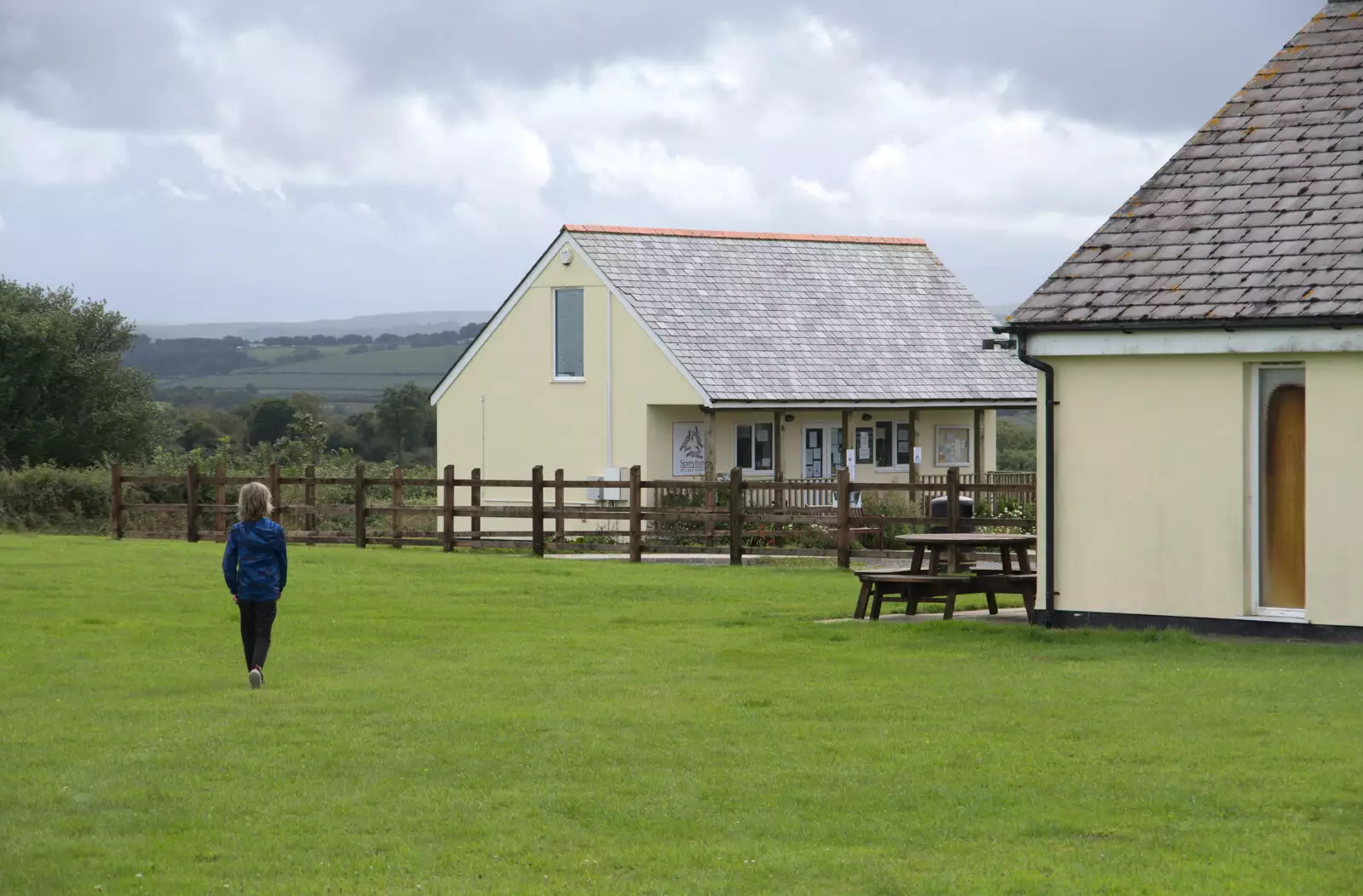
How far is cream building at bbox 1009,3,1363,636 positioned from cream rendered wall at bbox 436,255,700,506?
19194mm

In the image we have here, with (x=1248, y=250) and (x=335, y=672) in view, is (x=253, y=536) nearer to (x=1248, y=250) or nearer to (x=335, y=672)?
(x=335, y=672)

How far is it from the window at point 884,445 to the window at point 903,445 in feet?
0.41

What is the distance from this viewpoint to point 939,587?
1919 cm

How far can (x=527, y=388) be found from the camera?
4009cm

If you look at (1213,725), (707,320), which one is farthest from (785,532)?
(1213,725)

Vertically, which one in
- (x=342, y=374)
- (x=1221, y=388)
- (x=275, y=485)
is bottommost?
(x=275, y=485)

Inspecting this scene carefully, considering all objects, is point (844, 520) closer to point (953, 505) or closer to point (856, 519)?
point (856, 519)

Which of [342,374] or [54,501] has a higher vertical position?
[342,374]

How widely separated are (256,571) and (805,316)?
2663 cm

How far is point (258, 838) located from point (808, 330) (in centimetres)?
3160

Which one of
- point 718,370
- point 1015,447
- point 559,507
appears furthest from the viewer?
point 1015,447

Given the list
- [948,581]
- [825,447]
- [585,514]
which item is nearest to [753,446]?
[825,447]

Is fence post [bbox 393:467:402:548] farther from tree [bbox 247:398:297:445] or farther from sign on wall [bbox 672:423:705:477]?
tree [bbox 247:398:297:445]

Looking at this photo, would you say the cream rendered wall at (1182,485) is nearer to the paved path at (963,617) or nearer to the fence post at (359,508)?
the paved path at (963,617)
